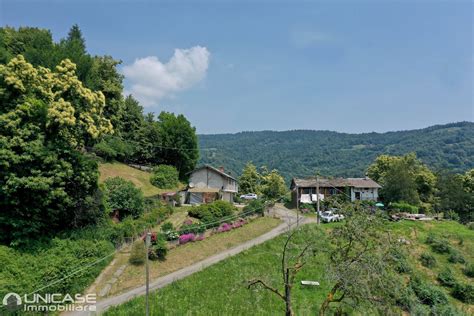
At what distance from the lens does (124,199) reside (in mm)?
27391

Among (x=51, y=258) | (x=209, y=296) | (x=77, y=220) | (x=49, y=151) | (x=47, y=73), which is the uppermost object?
(x=47, y=73)

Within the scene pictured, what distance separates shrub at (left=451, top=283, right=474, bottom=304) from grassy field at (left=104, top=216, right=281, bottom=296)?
16.1m

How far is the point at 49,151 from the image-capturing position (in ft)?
63.9

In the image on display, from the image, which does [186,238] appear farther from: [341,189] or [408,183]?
[408,183]

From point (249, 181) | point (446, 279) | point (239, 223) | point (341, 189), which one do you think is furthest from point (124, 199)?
point (249, 181)

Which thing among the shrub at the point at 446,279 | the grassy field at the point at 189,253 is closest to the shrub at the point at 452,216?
the shrub at the point at 446,279

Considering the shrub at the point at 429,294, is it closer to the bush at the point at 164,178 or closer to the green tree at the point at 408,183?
the green tree at the point at 408,183

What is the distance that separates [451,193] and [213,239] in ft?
129

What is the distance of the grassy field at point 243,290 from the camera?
55.0ft

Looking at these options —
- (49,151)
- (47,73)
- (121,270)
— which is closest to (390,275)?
(121,270)

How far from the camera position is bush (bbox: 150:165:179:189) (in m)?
42.4

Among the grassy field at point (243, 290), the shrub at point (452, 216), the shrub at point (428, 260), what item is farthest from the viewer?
the shrub at point (452, 216)

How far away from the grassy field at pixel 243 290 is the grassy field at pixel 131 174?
56.1ft

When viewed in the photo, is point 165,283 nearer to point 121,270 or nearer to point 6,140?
point 121,270
